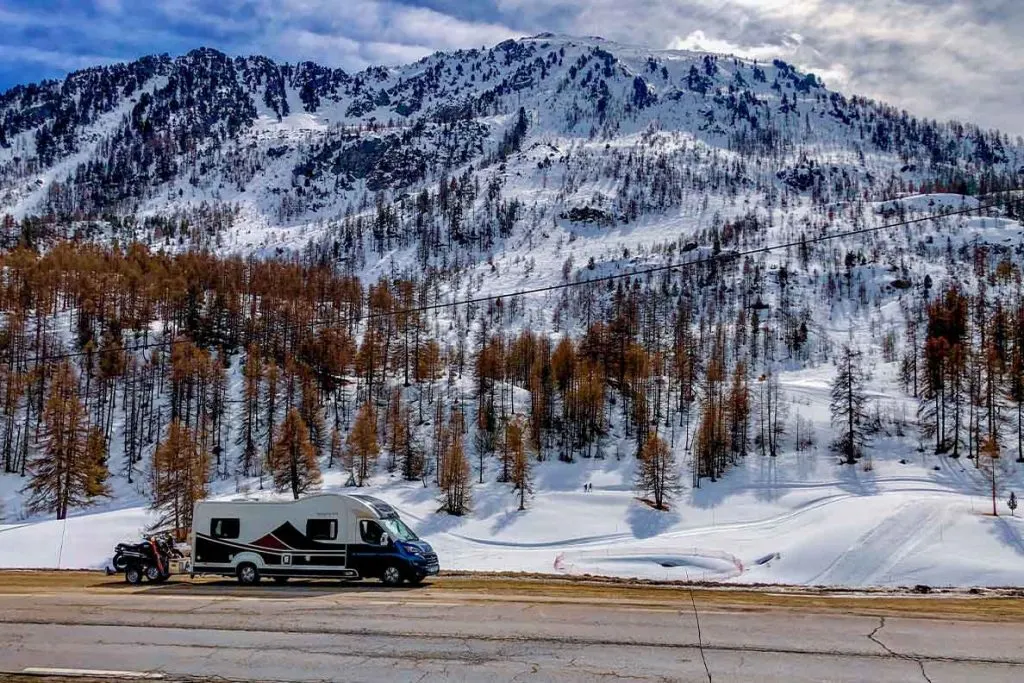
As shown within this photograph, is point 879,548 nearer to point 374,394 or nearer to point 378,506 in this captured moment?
point 378,506

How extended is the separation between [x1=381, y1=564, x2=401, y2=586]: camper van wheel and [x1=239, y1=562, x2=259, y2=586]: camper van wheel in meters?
5.19

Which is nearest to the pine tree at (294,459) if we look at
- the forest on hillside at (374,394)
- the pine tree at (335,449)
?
the forest on hillside at (374,394)

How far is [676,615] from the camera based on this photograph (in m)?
17.9

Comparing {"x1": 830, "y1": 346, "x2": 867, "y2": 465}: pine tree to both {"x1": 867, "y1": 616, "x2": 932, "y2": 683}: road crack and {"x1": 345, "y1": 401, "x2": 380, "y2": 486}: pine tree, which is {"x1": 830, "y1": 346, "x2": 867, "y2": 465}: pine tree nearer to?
{"x1": 345, "y1": 401, "x2": 380, "y2": 486}: pine tree

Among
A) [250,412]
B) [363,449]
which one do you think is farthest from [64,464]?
[250,412]

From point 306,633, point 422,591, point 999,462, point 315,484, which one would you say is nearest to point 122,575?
point 422,591

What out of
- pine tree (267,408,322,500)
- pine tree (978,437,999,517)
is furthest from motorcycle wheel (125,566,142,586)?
pine tree (978,437,999,517)

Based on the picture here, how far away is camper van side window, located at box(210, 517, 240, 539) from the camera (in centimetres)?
2858

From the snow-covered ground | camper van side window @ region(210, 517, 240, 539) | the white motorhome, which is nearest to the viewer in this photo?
Answer: the white motorhome

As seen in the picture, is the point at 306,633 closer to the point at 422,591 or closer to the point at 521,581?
the point at 422,591

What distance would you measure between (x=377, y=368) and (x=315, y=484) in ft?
170

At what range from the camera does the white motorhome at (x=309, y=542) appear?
26859 millimetres

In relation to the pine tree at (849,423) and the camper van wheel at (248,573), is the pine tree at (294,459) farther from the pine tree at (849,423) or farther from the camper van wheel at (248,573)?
the pine tree at (849,423)

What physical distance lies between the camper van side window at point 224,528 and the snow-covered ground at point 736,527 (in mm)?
24091
